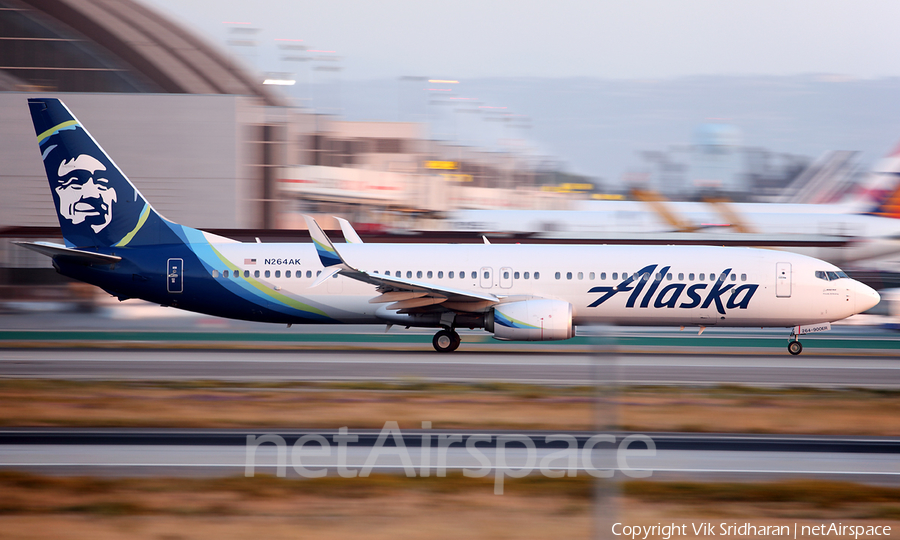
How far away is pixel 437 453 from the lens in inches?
404

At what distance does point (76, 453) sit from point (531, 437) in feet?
19.5

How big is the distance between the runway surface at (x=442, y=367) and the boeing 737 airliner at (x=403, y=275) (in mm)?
1268

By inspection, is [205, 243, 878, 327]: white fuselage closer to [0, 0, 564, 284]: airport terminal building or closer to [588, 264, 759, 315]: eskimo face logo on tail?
[588, 264, 759, 315]: eskimo face logo on tail

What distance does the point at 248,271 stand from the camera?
22375 mm

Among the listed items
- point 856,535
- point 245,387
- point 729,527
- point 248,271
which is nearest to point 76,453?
point 245,387

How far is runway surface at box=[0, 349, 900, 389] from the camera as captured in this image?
16555 mm

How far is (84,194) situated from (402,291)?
31.2 ft

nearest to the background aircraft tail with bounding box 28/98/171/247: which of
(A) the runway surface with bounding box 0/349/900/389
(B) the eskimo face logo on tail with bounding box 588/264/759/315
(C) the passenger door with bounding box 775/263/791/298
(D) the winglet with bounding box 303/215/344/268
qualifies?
(A) the runway surface with bounding box 0/349/900/389

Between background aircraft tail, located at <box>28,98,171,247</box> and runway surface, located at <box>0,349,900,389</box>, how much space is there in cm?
356

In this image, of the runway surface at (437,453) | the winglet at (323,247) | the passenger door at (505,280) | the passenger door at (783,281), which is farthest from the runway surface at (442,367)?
the runway surface at (437,453)

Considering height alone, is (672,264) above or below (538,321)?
above

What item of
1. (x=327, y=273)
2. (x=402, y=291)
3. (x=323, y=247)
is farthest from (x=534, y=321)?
(x=323, y=247)

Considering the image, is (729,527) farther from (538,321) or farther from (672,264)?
(672,264)

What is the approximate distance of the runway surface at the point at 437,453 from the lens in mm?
9469
